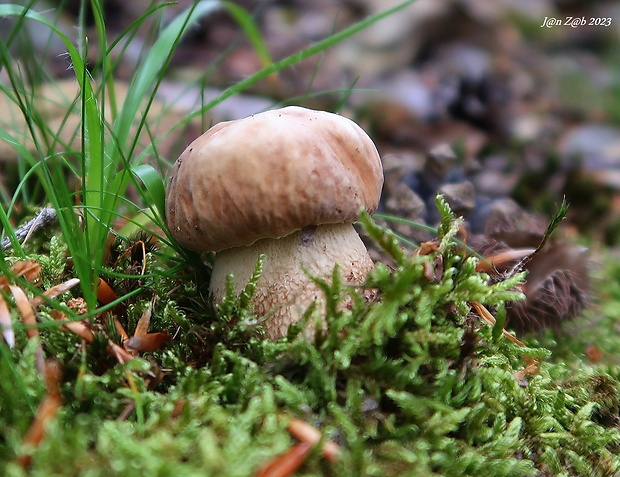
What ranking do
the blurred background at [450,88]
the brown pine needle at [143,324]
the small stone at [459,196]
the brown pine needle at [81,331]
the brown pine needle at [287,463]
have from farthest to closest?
the blurred background at [450,88]
the small stone at [459,196]
the brown pine needle at [143,324]
the brown pine needle at [81,331]
the brown pine needle at [287,463]

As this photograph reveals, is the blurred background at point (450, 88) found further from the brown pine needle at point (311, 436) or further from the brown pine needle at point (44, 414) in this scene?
the brown pine needle at point (44, 414)

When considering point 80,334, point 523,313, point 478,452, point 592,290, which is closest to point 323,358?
point 478,452

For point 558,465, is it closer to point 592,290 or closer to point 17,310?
point 592,290

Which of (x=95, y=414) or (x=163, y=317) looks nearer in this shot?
(x=95, y=414)

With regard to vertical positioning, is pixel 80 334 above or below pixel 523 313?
above

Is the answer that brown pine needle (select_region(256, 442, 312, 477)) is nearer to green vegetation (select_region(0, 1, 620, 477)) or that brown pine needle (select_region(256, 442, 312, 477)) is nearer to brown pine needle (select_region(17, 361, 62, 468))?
green vegetation (select_region(0, 1, 620, 477))

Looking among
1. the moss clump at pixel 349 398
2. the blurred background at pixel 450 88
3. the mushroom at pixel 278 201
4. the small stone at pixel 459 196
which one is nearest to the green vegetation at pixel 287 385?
the moss clump at pixel 349 398
